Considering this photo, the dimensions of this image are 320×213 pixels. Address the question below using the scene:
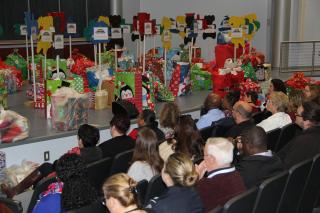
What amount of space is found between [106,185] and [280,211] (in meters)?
1.35

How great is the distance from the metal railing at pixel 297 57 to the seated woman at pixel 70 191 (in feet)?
26.8

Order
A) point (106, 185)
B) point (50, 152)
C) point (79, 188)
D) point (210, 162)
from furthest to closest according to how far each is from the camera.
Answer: point (50, 152)
point (210, 162)
point (79, 188)
point (106, 185)

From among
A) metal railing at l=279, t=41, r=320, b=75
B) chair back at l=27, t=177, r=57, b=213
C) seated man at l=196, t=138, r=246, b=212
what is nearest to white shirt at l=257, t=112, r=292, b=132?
seated man at l=196, t=138, r=246, b=212

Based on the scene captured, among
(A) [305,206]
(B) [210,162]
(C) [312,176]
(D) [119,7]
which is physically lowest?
(A) [305,206]

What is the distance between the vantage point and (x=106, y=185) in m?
2.39

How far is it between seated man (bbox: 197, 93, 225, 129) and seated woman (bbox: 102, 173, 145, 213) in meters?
2.84

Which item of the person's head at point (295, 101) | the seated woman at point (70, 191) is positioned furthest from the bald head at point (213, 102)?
the seated woman at point (70, 191)

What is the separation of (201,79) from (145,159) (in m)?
4.63

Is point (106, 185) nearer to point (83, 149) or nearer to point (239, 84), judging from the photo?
point (83, 149)

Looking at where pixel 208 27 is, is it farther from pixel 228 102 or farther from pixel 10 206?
pixel 10 206

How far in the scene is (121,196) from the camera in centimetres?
235

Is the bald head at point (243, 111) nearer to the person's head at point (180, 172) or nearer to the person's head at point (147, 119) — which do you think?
the person's head at point (147, 119)

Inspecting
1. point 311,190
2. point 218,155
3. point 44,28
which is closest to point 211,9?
point 44,28

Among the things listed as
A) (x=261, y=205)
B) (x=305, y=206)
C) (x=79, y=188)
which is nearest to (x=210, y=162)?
(x=261, y=205)
